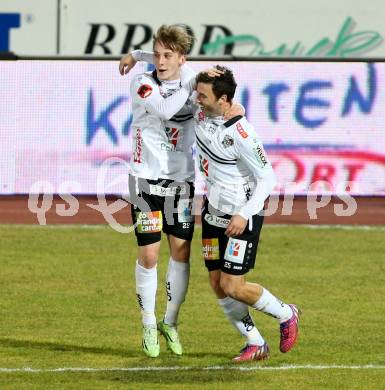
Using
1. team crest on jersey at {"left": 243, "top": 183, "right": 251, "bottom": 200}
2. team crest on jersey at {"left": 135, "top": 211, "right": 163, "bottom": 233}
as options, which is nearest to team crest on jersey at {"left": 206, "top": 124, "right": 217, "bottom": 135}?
team crest on jersey at {"left": 243, "top": 183, "right": 251, "bottom": 200}

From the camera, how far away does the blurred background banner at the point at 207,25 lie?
28047mm

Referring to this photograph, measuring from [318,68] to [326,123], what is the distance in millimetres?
876

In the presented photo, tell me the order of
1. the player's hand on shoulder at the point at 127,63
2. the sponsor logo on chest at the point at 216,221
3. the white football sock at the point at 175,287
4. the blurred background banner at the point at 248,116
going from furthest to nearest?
the blurred background banner at the point at 248,116
the player's hand on shoulder at the point at 127,63
the white football sock at the point at 175,287
the sponsor logo on chest at the point at 216,221

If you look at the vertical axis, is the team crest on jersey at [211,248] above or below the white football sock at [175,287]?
above

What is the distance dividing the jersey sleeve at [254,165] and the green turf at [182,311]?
1253mm

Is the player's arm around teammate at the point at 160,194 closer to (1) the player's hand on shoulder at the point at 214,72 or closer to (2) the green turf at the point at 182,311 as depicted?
(2) the green turf at the point at 182,311

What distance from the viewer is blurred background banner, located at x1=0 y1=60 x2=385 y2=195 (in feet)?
65.9

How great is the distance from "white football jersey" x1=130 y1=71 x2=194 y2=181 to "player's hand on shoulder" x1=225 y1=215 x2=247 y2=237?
3.28 feet

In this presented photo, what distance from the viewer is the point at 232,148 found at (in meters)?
9.77

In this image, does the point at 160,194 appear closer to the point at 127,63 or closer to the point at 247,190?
the point at 247,190

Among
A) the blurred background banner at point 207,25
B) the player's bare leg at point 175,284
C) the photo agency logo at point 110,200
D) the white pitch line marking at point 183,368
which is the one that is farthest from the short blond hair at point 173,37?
the blurred background banner at point 207,25

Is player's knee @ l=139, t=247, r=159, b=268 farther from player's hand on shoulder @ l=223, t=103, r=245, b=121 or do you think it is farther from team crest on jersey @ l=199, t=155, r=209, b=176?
player's hand on shoulder @ l=223, t=103, r=245, b=121

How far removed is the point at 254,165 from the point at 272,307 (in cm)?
116

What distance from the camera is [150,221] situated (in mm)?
10398
